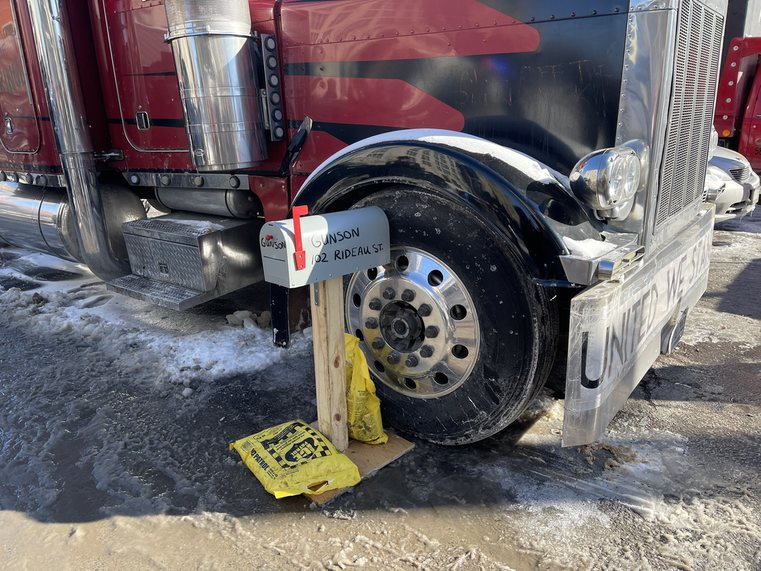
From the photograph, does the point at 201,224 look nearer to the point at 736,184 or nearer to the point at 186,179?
the point at 186,179

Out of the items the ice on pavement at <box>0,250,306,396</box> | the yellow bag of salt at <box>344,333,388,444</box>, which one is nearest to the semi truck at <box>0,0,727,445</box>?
the yellow bag of salt at <box>344,333,388,444</box>

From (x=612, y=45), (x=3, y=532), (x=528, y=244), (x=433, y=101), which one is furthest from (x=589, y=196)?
(x=3, y=532)

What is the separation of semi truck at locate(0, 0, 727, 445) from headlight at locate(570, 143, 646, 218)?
0.03ft

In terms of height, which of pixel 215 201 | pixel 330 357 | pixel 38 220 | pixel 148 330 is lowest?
pixel 148 330

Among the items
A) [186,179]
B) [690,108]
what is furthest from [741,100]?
[186,179]

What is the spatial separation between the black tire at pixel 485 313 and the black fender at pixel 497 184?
3.2 inches

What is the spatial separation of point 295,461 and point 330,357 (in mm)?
453

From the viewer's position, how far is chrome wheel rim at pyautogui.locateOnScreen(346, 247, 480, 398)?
94.7 inches

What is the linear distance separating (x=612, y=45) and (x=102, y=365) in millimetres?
3248

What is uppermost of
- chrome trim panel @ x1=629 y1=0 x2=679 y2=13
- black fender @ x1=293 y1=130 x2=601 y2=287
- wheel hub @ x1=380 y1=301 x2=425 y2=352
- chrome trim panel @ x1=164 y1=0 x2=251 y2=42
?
chrome trim panel @ x1=164 y1=0 x2=251 y2=42

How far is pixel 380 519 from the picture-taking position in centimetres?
222

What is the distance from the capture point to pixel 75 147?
13.0ft

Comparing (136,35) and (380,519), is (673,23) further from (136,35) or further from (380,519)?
(136,35)

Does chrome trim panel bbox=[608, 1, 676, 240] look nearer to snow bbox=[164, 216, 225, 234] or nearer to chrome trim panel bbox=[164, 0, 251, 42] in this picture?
chrome trim panel bbox=[164, 0, 251, 42]
